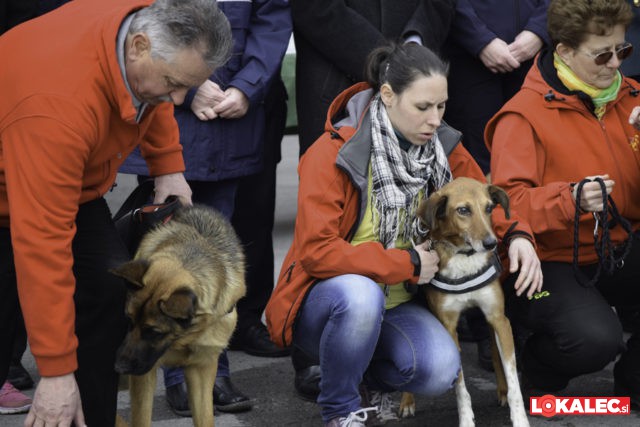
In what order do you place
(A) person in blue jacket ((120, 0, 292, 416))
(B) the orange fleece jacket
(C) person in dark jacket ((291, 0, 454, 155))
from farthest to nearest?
1. (C) person in dark jacket ((291, 0, 454, 155))
2. (A) person in blue jacket ((120, 0, 292, 416))
3. (B) the orange fleece jacket

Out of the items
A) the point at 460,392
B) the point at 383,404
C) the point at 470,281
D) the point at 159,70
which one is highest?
the point at 159,70

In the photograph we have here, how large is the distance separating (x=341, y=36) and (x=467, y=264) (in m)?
1.38

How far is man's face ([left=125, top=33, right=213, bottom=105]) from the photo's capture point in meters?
3.10

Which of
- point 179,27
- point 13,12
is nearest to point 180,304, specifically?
point 179,27

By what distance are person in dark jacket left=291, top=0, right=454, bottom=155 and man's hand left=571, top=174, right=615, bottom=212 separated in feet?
4.09

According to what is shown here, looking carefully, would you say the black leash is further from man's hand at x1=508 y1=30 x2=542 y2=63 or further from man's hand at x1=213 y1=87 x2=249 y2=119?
man's hand at x1=213 y1=87 x2=249 y2=119

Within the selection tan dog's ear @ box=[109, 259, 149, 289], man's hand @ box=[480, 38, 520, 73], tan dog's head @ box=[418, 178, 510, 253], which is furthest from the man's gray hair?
man's hand @ box=[480, 38, 520, 73]

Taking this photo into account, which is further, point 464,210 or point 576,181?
point 576,181

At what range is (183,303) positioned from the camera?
3.23 m

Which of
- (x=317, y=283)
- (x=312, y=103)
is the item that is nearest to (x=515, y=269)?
(x=317, y=283)

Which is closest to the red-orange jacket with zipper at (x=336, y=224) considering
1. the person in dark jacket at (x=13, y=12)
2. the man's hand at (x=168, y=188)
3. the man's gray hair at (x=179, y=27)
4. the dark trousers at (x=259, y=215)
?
the man's hand at (x=168, y=188)

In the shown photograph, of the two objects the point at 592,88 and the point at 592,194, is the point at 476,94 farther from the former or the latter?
the point at 592,194

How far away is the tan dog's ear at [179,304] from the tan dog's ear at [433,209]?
0.99 m

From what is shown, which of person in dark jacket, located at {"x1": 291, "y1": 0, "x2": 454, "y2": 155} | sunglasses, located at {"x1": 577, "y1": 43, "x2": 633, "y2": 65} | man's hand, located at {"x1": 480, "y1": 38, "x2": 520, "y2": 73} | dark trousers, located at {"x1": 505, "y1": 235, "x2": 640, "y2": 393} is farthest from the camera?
man's hand, located at {"x1": 480, "y1": 38, "x2": 520, "y2": 73}
